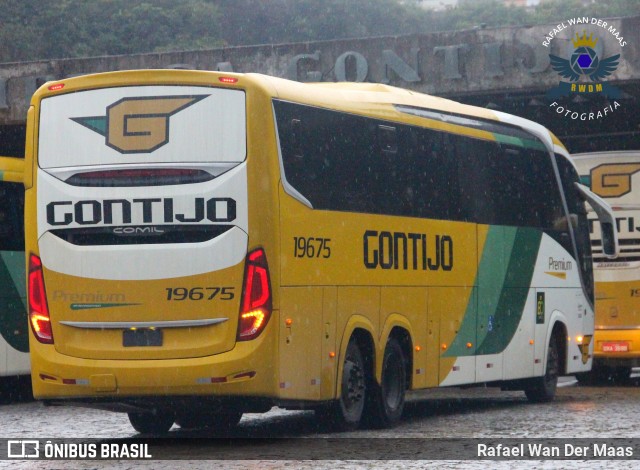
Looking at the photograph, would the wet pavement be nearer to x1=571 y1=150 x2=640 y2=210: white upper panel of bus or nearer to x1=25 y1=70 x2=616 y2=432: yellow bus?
x1=25 y1=70 x2=616 y2=432: yellow bus

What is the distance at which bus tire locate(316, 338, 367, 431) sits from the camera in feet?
43.9

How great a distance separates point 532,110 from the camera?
102 ft

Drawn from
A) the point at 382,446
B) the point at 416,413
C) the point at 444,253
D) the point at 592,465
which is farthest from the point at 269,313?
the point at 416,413

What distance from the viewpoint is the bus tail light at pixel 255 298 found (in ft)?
39.2

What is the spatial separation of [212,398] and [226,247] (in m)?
1.27

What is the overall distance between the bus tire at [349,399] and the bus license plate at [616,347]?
31.4ft

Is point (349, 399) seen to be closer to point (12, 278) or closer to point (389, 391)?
point (389, 391)

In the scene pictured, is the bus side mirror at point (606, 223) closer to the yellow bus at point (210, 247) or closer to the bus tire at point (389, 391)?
the bus tire at point (389, 391)

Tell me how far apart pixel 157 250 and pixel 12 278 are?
24.0 ft

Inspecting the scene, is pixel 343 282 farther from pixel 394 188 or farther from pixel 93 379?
pixel 93 379

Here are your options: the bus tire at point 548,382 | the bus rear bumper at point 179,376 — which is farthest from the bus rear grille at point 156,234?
the bus tire at point 548,382

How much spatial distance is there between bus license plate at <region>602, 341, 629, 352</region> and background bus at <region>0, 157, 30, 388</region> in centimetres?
921

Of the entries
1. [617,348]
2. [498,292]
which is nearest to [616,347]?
[617,348]

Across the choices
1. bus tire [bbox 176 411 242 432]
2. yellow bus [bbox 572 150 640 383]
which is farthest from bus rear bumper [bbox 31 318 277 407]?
yellow bus [bbox 572 150 640 383]
